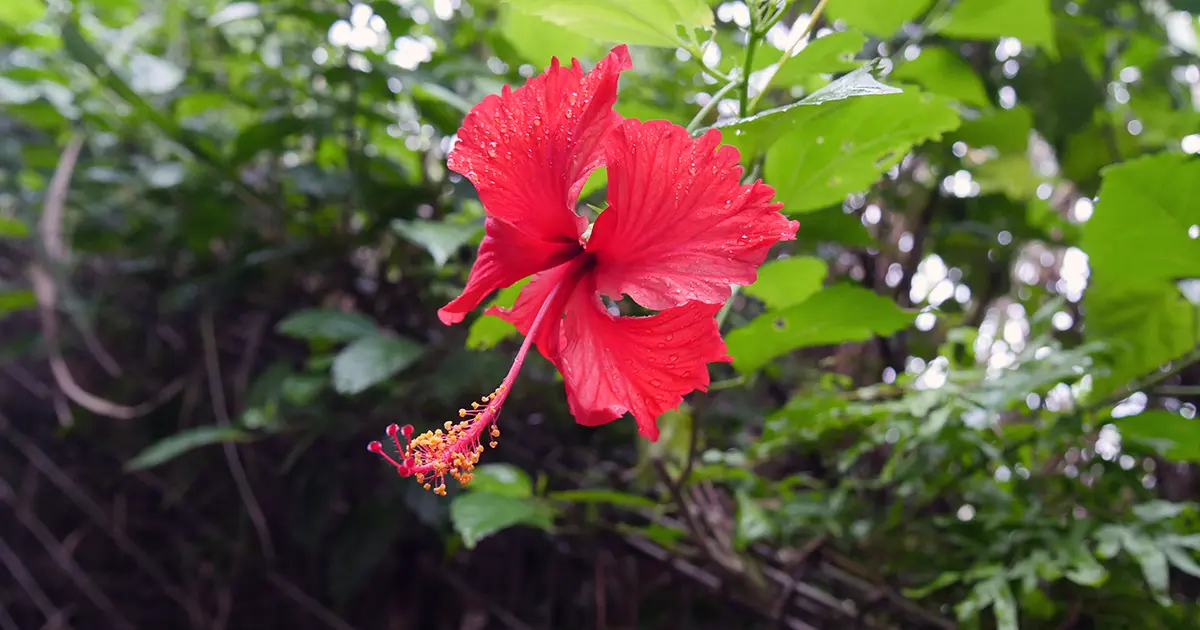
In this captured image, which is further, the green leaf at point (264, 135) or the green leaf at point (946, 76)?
the green leaf at point (264, 135)

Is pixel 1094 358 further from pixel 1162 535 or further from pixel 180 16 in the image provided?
pixel 180 16

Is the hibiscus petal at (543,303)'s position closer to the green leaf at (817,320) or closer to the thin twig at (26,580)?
the green leaf at (817,320)

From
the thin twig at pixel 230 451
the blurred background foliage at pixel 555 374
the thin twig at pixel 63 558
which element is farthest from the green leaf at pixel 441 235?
the thin twig at pixel 63 558

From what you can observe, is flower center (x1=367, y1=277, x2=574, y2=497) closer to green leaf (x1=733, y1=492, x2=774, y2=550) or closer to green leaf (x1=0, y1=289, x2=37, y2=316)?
green leaf (x1=733, y1=492, x2=774, y2=550)

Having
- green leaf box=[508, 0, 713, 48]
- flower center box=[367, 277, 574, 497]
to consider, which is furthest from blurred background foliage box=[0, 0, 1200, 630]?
flower center box=[367, 277, 574, 497]

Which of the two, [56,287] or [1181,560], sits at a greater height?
[1181,560]

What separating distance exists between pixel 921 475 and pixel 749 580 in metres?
0.16

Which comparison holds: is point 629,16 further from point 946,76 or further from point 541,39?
point 946,76

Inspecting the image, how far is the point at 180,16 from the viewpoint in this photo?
1003 mm

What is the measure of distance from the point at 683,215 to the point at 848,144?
15 centimetres

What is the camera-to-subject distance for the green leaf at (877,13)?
0.51m

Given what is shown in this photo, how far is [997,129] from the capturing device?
69cm

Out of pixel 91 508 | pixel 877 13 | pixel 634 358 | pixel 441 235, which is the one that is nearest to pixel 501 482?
pixel 441 235

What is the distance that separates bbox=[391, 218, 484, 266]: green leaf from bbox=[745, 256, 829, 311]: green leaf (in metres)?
0.22
